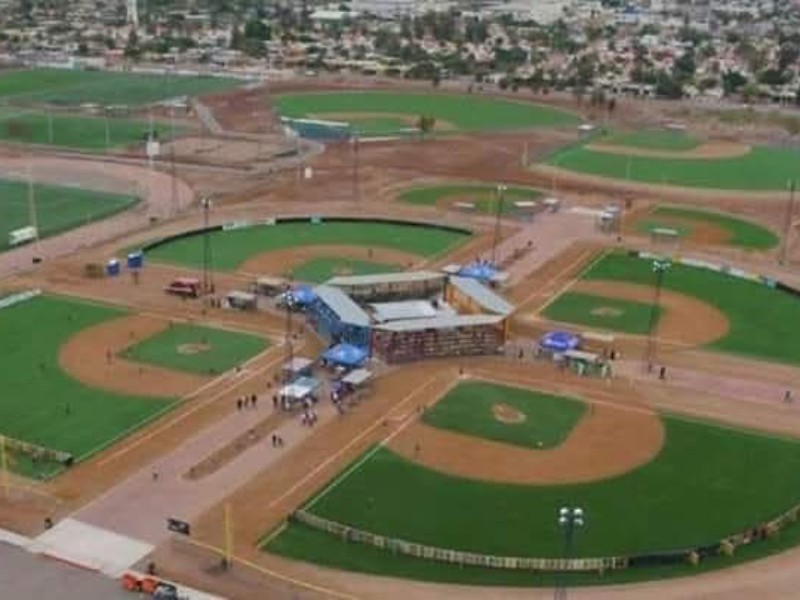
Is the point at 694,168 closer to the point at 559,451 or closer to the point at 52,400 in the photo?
the point at 559,451

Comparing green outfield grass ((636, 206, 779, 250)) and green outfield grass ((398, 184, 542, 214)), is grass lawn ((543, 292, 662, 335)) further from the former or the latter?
green outfield grass ((398, 184, 542, 214))

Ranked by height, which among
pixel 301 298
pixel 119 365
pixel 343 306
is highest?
pixel 343 306

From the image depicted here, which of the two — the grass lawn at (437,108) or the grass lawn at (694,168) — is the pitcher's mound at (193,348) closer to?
the grass lawn at (694,168)

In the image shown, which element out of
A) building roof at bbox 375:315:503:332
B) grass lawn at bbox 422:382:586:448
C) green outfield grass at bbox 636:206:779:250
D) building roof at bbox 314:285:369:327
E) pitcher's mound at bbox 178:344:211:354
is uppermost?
building roof at bbox 314:285:369:327

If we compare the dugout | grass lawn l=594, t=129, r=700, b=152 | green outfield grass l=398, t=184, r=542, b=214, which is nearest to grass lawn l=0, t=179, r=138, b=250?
green outfield grass l=398, t=184, r=542, b=214

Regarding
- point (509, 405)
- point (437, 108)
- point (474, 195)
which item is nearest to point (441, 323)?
point (509, 405)

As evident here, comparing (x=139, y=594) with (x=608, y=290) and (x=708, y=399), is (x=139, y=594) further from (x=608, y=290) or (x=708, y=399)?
(x=608, y=290)
